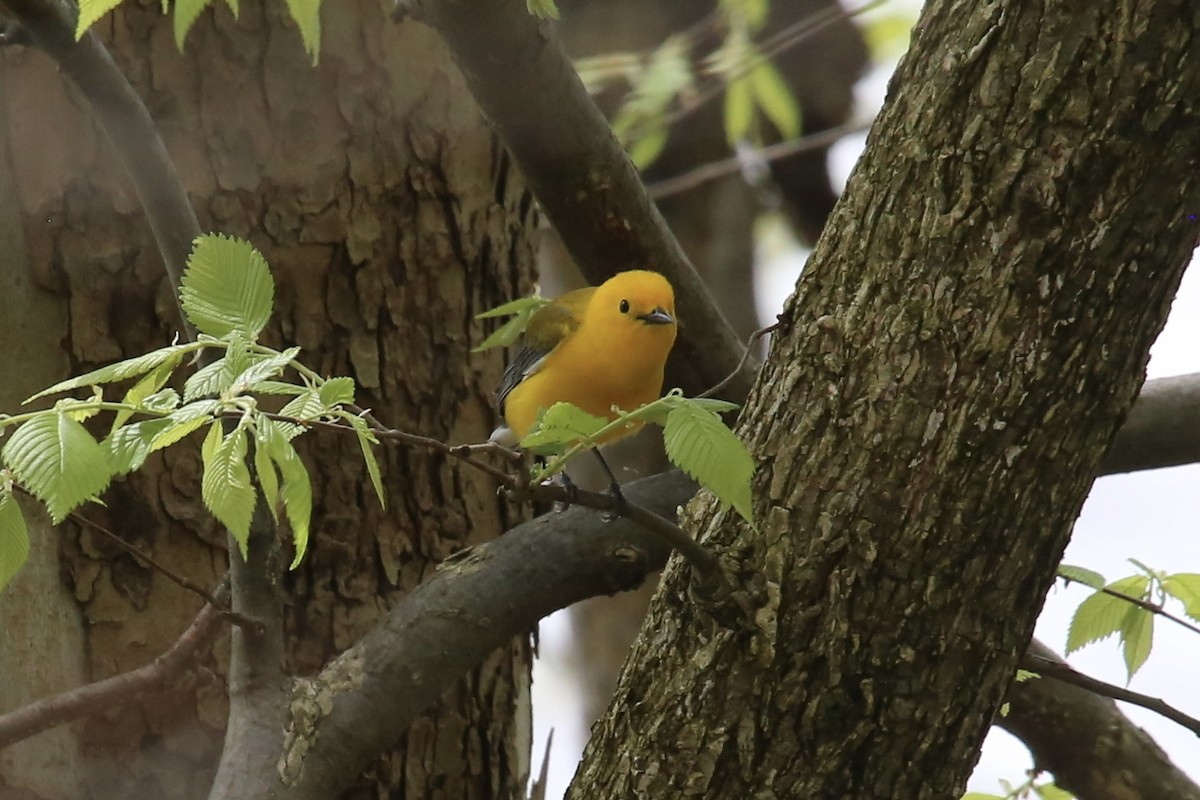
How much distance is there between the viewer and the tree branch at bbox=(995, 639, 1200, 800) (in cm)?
261

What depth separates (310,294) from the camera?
253 cm

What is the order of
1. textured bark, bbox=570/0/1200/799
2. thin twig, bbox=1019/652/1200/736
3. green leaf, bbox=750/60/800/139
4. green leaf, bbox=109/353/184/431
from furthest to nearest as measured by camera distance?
green leaf, bbox=750/60/800/139
thin twig, bbox=1019/652/1200/736
textured bark, bbox=570/0/1200/799
green leaf, bbox=109/353/184/431

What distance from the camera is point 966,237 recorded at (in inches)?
66.0

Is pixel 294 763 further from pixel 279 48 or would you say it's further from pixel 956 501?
pixel 279 48

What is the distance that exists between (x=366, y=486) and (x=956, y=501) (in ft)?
4.12

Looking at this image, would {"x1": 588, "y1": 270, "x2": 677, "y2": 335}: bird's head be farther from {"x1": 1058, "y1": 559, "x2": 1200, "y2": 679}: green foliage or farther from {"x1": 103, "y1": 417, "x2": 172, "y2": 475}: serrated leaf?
{"x1": 103, "y1": 417, "x2": 172, "y2": 475}: serrated leaf

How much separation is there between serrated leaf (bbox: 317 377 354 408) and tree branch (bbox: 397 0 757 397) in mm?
974

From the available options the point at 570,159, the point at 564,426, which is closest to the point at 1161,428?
the point at 570,159

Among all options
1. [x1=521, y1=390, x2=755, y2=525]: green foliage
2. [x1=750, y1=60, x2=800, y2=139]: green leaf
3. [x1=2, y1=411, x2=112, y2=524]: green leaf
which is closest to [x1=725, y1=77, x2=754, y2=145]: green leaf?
[x1=750, y1=60, x2=800, y2=139]: green leaf

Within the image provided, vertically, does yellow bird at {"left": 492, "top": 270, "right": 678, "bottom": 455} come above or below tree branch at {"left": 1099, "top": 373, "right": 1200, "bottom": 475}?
below

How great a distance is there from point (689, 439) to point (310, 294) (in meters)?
1.42

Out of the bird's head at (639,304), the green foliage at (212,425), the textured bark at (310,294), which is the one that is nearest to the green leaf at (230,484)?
the green foliage at (212,425)

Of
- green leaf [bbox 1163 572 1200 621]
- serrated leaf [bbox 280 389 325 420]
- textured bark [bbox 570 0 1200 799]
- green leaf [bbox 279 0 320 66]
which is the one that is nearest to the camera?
serrated leaf [bbox 280 389 325 420]

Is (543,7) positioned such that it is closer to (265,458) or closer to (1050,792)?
(265,458)
